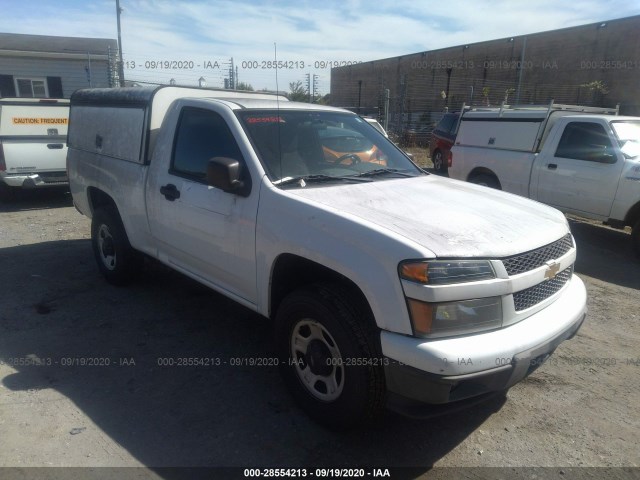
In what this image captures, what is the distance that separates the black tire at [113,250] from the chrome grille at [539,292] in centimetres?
377

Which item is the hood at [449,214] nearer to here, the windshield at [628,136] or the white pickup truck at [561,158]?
the white pickup truck at [561,158]

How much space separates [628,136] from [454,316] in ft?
19.9

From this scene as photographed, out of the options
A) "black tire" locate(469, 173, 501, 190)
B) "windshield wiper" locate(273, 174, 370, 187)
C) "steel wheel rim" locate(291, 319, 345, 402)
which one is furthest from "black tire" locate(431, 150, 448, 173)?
"steel wheel rim" locate(291, 319, 345, 402)

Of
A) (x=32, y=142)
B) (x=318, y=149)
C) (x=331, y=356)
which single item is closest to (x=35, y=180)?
(x=32, y=142)

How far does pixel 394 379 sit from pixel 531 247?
106 cm

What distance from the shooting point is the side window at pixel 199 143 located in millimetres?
3688

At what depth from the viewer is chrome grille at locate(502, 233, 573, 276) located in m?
2.61

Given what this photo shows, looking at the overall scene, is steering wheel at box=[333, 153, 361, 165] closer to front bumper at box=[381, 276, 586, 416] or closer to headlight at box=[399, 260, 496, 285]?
headlight at box=[399, 260, 496, 285]

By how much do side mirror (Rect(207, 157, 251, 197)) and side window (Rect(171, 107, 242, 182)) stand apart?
27 centimetres

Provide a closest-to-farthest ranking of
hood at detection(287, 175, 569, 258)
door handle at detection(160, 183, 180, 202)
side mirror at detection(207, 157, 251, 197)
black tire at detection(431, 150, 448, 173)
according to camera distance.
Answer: hood at detection(287, 175, 569, 258), side mirror at detection(207, 157, 251, 197), door handle at detection(160, 183, 180, 202), black tire at detection(431, 150, 448, 173)

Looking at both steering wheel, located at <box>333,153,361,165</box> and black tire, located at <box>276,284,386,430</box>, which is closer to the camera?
black tire, located at <box>276,284,386,430</box>

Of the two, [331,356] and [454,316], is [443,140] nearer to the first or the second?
[331,356]

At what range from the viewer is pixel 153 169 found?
4289 mm

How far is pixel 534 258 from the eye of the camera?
2.77 m
